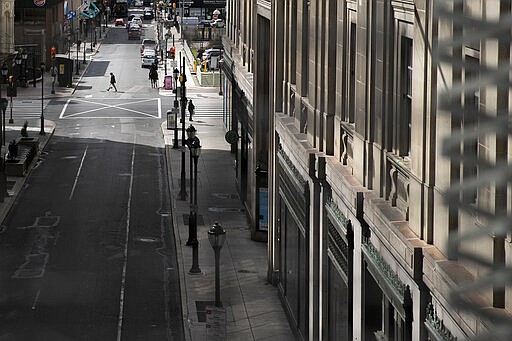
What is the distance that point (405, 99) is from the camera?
16.1m

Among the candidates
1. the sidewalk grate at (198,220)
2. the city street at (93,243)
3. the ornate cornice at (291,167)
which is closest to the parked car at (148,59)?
the city street at (93,243)

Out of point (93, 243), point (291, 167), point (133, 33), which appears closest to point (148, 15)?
point (133, 33)

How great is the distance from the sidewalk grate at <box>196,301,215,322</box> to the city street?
58 cm

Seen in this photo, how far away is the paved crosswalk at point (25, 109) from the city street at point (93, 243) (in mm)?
2561

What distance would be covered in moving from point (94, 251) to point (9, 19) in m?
54.8

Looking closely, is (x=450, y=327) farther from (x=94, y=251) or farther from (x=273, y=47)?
(x=94, y=251)

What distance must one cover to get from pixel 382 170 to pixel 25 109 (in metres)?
64.1

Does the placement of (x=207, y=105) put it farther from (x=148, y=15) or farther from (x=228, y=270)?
(x=148, y=15)

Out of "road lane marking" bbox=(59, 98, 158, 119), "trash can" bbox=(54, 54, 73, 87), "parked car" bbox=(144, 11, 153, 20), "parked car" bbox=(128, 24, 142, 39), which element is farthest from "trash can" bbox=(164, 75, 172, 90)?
"parked car" bbox=(144, 11, 153, 20)

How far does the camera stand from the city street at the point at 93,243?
1124 inches

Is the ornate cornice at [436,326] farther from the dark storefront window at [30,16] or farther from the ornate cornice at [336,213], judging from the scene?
the dark storefront window at [30,16]

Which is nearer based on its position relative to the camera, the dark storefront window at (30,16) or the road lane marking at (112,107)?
the road lane marking at (112,107)

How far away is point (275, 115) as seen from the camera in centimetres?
3127

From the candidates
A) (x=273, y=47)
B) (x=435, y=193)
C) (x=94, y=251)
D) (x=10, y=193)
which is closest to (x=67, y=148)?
(x=10, y=193)
